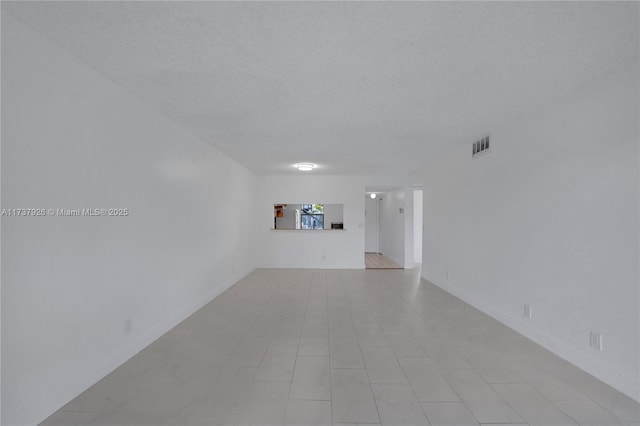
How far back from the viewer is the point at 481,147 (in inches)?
150

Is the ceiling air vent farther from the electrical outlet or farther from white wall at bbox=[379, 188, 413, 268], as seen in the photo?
white wall at bbox=[379, 188, 413, 268]

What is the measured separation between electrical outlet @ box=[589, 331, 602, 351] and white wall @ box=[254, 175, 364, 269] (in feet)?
16.3

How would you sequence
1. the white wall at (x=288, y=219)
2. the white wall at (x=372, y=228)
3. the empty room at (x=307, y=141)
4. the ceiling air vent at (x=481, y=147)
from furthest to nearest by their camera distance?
1. the white wall at (x=372, y=228)
2. the white wall at (x=288, y=219)
3. the ceiling air vent at (x=481, y=147)
4. the empty room at (x=307, y=141)

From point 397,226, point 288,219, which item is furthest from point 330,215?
point 397,226

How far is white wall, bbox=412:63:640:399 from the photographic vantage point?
2020 millimetres

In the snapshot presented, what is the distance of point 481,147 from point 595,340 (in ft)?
8.35

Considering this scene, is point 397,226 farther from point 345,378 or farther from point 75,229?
point 75,229

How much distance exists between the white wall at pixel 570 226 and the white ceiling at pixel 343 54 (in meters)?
0.32

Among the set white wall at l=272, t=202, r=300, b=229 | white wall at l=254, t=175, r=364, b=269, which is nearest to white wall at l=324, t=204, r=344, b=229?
white wall at l=254, t=175, r=364, b=269

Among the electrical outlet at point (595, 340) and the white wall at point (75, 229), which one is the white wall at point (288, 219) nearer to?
the white wall at point (75, 229)

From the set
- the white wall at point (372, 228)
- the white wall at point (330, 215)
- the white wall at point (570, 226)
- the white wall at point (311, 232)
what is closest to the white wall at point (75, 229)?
the white wall at point (311, 232)

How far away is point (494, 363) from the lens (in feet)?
7.99

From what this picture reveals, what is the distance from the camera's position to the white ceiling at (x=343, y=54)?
147 cm

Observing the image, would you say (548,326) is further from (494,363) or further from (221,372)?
(221,372)
